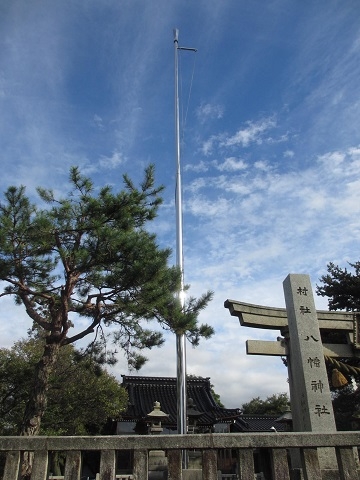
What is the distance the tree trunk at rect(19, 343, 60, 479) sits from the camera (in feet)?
23.5

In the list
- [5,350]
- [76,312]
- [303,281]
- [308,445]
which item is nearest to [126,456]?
[5,350]

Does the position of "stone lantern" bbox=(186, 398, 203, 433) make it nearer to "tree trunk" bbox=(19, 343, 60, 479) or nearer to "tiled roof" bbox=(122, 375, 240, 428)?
"tiled roof" bbox=(122, 375, 240, 428)

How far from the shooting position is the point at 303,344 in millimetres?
6559

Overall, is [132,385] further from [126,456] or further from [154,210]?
[154,210]

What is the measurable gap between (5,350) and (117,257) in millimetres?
10465

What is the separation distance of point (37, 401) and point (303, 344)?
5.23 m

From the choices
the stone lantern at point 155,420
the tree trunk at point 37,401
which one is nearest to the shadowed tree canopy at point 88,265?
the tree trunk at point 37,401

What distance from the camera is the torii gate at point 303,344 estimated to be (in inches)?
242

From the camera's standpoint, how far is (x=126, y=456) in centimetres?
1831

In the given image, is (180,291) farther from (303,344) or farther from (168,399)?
(168,399)

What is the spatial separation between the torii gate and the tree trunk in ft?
12.7

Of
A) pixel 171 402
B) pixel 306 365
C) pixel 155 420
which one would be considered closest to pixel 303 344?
pixel 306 365

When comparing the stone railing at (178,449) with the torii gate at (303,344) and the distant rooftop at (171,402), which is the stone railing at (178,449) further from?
the distant rooftop at (171,402)

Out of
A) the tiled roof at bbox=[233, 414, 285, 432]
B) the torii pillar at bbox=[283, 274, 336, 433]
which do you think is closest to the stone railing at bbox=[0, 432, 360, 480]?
the torii pillar at bbox=[283, 274, 336, 433]
